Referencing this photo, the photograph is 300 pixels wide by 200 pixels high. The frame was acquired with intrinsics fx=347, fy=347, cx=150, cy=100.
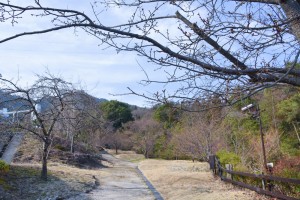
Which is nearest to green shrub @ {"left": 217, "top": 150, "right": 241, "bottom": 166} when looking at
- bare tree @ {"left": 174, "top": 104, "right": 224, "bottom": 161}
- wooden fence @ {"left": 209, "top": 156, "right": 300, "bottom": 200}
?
wooden fence @ {"left": 209, "top": 156, "right": 300, "bottom": 200}

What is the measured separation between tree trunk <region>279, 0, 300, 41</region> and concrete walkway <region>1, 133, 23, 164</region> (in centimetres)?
1442

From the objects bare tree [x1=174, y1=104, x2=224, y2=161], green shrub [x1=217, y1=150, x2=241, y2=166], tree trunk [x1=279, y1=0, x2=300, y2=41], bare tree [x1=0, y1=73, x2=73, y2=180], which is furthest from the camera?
bare tree [x1=174, y1=104, x2=224, y2=161]

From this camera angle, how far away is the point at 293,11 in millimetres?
2969

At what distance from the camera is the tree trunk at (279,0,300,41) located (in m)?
2.94

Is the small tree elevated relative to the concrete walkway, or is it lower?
elevated

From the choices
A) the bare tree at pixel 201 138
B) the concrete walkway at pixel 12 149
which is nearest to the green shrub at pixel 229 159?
the bare tree at pixel 201 138

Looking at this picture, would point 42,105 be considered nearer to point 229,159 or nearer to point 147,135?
point 229,159

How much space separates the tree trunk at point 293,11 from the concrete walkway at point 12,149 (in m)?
14.4

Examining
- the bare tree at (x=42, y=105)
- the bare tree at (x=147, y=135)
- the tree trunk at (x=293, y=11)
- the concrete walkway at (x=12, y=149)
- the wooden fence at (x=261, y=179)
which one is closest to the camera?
the tree trunk at (x=293, y=11)

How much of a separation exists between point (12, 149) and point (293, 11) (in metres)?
17.2

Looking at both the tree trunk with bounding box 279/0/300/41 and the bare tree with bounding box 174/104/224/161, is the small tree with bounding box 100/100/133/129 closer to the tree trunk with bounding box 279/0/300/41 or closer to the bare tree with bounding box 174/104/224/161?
the bare tree with bounding box 174/104/224/161

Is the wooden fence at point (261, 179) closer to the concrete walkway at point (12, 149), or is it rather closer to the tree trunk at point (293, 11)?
the tree trunk at point (293, 11)

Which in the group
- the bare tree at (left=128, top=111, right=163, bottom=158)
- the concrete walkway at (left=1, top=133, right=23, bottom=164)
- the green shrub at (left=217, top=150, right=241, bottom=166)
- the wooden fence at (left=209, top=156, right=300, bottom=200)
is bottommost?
the wooden fence at (left=209, top=156, right=300, bottom=200)

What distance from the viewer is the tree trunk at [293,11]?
2.94 meters
